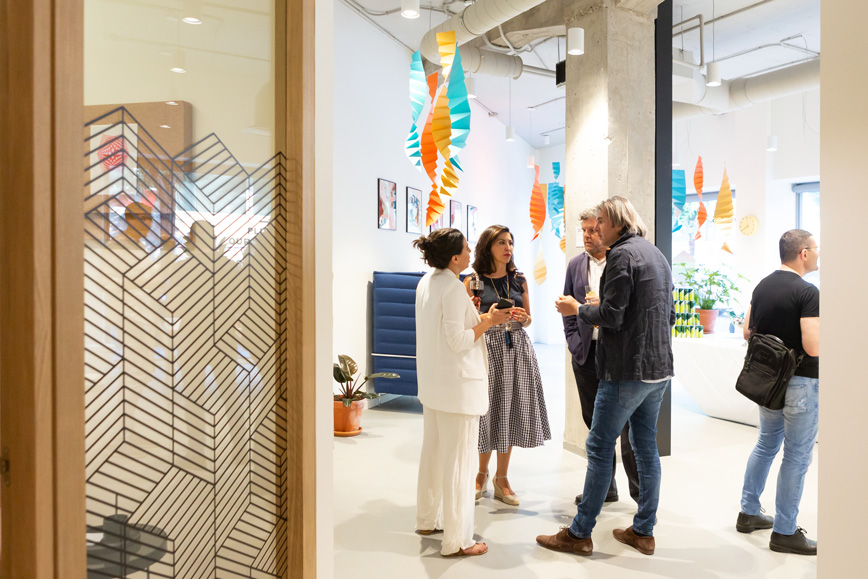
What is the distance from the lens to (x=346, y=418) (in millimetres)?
5043

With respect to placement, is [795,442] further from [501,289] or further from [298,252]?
[298,252]

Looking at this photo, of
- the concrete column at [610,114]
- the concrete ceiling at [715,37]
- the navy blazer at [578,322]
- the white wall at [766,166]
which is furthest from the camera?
the white wall at [766,166]

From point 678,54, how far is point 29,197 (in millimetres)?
7269

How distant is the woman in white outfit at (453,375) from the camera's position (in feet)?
9.02

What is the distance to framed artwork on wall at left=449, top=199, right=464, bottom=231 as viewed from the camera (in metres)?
8.45

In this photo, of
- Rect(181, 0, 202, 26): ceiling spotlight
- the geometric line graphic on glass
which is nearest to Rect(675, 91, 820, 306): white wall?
the geometric line graphic on glass

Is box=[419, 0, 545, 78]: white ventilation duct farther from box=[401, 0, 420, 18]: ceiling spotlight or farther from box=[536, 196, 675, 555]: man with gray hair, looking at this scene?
box=[536, 196, 675, 555]: man with gray hair

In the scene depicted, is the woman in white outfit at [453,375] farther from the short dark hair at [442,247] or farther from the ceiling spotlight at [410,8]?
the ceiling spotlight at [410,8]

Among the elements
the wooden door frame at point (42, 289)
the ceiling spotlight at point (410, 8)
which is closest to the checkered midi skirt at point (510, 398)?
the ceiling spotlight at point (410, 8)

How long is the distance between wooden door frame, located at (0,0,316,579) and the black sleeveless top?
2.62 m

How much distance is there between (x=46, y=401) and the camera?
1.00m

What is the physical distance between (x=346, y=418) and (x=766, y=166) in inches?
285

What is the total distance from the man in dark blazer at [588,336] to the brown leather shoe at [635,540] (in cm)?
38

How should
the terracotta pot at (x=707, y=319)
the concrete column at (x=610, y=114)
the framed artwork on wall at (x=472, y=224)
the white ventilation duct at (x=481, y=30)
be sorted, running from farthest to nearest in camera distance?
the framed artwork on wall at (x=472, y=224), the terracotta pot at (x=707, y=319), the white ventilation duct at (x=481, y=30), the concrete column at (x=610, y=114)
